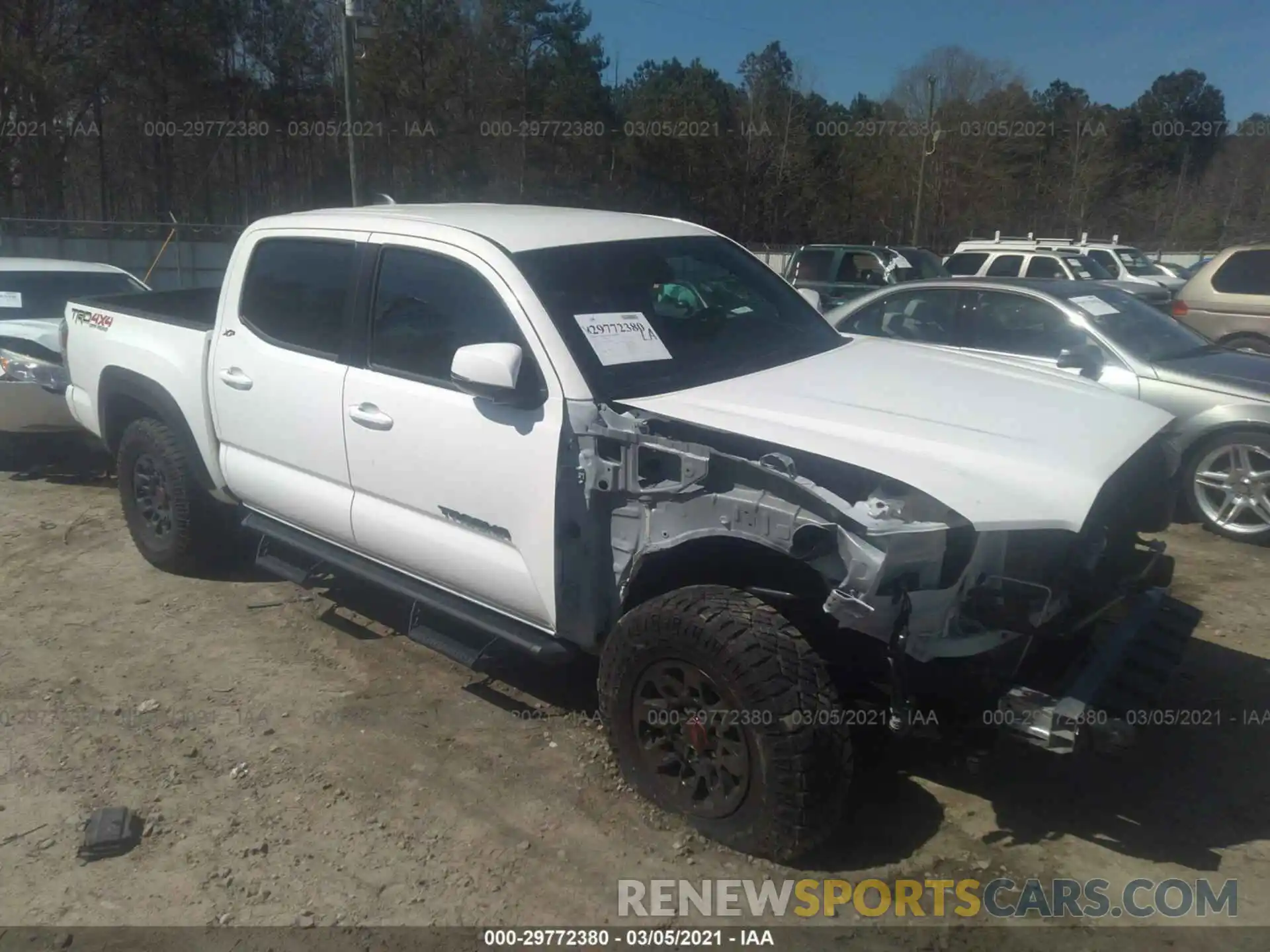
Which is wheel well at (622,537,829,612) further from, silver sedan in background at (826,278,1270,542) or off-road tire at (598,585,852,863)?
silver sedan in background at (826,278,1270,542)

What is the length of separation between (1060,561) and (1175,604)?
3.03 ft

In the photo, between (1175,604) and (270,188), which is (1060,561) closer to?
(1175,604)

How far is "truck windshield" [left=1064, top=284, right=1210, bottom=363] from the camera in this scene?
681 centimetres

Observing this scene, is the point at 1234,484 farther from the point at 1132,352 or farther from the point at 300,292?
the point at 300,292

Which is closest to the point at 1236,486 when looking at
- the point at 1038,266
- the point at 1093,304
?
the point at 1093,304

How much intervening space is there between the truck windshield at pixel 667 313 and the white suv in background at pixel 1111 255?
15123 mm

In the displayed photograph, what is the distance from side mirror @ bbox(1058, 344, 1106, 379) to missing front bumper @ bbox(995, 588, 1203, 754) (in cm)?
253

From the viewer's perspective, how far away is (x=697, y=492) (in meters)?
3.16

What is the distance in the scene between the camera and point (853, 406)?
3477 millimetres

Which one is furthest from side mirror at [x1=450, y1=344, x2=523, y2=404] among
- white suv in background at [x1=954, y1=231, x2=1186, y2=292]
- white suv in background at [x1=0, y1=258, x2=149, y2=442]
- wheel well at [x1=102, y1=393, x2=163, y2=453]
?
white suv in background at [x1=954, y1=231, x2=1186, y2=292]

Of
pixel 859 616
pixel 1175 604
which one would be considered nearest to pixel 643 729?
pixel 859 616

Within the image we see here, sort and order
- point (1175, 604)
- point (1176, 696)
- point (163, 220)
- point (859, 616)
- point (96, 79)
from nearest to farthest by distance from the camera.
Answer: point (859, 616) < point (1175, 604) < point (1176, 696) < point (96, 79) < point (163, 220)

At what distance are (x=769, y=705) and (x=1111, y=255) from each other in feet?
70.8

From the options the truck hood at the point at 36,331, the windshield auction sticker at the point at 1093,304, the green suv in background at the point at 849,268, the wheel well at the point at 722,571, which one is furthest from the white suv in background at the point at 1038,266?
the wheel well at the point at 722,571
